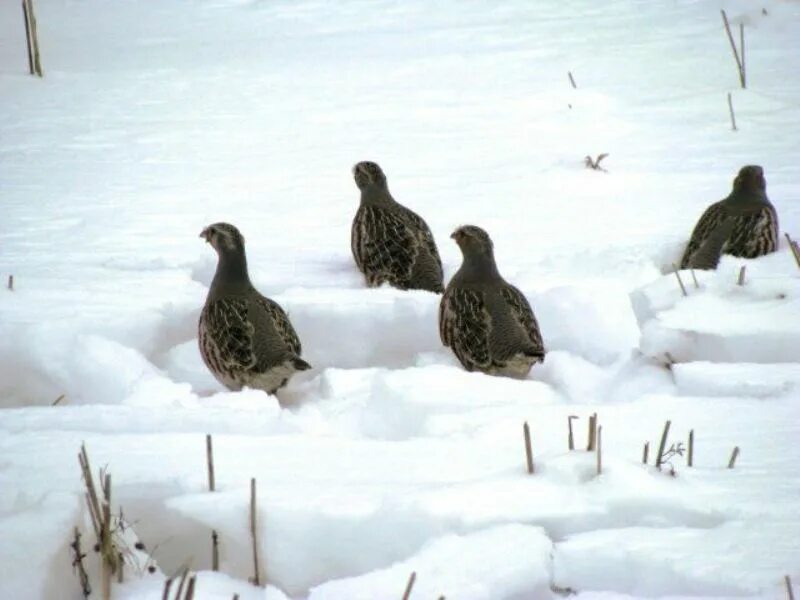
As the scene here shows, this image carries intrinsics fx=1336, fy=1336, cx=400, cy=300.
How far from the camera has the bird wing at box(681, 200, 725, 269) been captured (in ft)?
21.2

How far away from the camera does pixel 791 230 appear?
22.3 ft

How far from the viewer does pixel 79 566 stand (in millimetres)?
3311

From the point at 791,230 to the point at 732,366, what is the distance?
220cm

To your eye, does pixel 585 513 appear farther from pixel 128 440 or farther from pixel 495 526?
pixel 128 440

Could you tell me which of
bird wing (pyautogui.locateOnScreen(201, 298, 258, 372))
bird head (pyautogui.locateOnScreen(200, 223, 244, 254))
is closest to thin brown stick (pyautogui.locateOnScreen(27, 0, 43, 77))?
bird head (pyautogui.locateOnScreen(200, 223, 244, 254))

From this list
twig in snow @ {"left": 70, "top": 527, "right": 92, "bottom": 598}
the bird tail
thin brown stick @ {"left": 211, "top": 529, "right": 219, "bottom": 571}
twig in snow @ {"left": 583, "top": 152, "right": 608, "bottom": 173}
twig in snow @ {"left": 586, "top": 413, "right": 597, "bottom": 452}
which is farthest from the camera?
twig in snow @ {"left": 583, "top": 152, "right": 608, "bottom": 173}

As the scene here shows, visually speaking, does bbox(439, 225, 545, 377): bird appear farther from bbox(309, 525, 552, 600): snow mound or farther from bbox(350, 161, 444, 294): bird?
bbox(309, 525, 552, 600): snow mound

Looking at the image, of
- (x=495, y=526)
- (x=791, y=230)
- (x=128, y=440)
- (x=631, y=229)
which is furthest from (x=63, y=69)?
(x=495, y=526)

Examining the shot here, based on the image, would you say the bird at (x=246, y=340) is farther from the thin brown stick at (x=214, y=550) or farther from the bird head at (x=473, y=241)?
the thin brown stick at (x=214, y=550)

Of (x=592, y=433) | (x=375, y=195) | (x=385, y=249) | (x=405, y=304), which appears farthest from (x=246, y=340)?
(x=592, y=433)

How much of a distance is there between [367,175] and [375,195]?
0.42ft

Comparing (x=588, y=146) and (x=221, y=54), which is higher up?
(x=221, y=54)

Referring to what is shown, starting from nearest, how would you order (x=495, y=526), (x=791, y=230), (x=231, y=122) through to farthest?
(x=495, y=526) < (x=791, y=230) < (x=231, y=122)

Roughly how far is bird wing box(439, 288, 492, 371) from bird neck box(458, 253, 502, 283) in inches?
3.9
